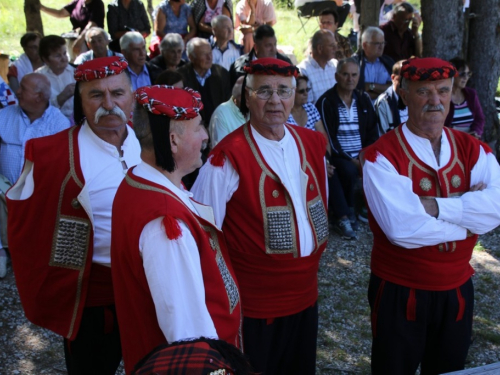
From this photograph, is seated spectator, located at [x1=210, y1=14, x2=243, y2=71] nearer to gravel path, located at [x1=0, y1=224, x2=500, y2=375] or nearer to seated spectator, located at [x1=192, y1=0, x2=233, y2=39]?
seated spectator, located at [x1=192, y1=0, x2=233, y2=39]

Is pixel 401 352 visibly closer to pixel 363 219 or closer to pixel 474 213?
pixel 474 213

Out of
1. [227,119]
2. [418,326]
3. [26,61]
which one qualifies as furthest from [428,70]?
[26,61]

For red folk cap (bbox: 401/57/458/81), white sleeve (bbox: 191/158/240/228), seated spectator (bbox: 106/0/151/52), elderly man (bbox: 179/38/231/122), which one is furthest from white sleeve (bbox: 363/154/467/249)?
seated spectator (bbox: 106/0/151/52)

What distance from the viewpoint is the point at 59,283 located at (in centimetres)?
294

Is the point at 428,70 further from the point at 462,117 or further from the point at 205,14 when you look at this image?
the point at 205,14

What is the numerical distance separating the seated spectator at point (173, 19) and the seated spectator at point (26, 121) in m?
3.28

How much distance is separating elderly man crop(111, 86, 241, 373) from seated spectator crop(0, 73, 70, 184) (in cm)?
342

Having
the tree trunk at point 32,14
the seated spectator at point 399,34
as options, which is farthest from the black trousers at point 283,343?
the tree trunk at point 32,14

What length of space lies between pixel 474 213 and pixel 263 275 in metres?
1.12

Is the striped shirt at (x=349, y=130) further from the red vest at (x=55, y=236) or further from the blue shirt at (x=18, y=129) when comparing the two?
the red vest at (x=55, y=236)

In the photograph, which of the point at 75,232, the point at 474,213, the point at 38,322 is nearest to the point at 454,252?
the point at 474,213

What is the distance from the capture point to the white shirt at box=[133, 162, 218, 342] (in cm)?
204

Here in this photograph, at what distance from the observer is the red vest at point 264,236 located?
3.11 meters

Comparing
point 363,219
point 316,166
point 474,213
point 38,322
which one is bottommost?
point 363,219
